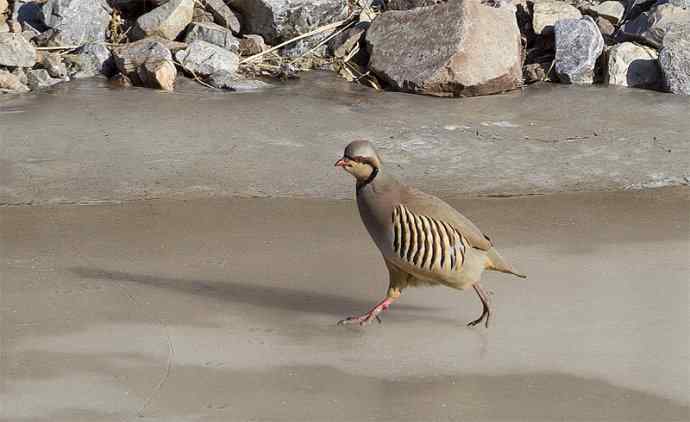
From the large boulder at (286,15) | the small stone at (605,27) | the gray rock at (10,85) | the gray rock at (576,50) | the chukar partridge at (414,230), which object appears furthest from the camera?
the small stone at (605,27)

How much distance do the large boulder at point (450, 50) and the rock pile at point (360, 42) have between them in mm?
13

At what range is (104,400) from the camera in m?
5.07

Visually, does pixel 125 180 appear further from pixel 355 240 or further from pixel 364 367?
pixel 364 367

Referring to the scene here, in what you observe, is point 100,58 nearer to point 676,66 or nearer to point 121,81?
point 121,81

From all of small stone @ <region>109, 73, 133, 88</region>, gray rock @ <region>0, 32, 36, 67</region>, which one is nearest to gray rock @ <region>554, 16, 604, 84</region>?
small stone @ <region>109, 73, 133, 88</region>

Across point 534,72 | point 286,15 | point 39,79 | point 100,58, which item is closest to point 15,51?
point 39,79

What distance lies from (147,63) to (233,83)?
79 centimetres

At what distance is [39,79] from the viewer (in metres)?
10.4

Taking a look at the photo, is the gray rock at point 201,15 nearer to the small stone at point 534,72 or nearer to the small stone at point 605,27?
the small stone at point 534,72

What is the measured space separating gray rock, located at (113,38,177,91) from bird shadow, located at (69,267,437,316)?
3.94 meters

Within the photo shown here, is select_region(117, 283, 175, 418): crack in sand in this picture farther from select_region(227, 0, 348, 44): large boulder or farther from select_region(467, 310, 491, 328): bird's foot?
select_region(227, 0, 348, 44): large boulder

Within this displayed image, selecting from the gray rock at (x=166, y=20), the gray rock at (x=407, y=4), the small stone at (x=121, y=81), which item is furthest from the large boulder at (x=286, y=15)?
the small stone at (x=121, y=81)

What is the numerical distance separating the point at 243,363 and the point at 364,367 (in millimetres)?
579

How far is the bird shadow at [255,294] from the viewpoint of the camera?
6.28m
